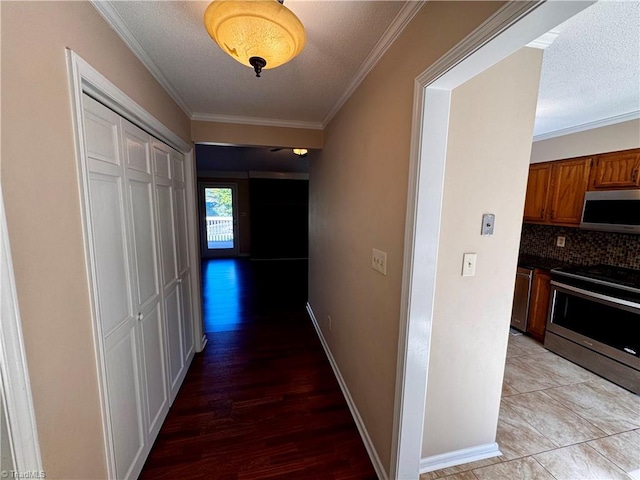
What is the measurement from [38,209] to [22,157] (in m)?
0.15

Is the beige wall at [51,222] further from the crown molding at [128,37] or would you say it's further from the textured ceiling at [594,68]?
the textured ceiling at [594,68]

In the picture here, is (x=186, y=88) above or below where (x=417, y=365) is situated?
above

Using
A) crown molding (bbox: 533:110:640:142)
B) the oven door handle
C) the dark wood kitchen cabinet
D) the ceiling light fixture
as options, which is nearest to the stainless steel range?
the oven door handle

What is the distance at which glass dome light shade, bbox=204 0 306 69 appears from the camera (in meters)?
0.91

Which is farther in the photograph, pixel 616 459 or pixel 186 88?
pixel 186 88

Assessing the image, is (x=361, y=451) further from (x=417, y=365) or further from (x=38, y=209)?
(x=38, y=209)

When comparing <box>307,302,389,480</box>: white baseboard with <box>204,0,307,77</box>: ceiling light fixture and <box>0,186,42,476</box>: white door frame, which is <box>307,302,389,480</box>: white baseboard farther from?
<box>204,0,307,77</box>: ceiling light fixture

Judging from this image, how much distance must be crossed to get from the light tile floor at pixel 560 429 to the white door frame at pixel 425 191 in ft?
1.88

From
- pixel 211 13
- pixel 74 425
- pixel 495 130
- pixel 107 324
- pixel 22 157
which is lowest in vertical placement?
pixel 74 425

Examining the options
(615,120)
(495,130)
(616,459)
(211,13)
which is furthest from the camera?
(615,120)

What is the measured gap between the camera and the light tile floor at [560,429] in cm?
156

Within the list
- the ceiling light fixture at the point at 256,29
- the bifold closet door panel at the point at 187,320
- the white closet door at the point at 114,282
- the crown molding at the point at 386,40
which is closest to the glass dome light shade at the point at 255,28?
the ceiling light fixture at the point at 256,29

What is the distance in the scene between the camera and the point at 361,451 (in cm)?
168

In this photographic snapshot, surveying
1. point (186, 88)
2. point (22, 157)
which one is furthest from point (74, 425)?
point (186, 88)
